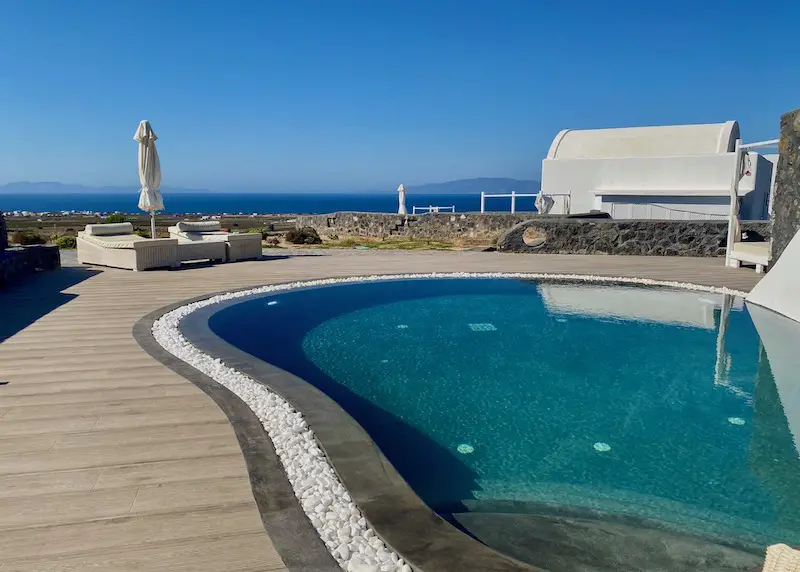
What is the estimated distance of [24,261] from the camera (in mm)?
9445

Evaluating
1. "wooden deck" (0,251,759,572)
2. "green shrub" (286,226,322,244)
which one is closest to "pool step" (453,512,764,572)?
"wooden deck" (0,251,759,572)

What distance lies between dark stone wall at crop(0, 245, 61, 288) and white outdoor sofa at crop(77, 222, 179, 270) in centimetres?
65

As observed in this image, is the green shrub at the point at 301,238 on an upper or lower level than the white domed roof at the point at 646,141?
lower

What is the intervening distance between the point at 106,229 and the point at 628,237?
11.6m

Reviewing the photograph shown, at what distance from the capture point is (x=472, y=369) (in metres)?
5.65

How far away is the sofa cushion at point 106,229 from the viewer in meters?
11.1

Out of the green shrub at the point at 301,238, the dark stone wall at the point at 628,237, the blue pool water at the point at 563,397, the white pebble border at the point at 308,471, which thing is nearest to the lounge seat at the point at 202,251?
the blue pool water at the point at 563,397

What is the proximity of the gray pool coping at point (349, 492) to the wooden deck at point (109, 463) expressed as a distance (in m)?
0.08

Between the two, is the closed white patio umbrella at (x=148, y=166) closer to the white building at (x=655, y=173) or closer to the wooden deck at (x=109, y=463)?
the wooden deck at (x=109, y=463)

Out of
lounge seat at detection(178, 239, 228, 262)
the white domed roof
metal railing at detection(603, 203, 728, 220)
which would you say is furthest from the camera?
the white domed roof

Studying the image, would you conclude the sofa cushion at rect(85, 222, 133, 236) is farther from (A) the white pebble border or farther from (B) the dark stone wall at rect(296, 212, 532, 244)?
(B) the dark stone wall at rect(296, 212, 532, 244)

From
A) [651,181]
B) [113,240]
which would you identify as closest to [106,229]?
[113,240]

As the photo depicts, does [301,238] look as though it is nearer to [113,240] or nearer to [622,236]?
[113,240]

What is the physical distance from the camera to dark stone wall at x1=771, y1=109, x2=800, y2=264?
340 inches
